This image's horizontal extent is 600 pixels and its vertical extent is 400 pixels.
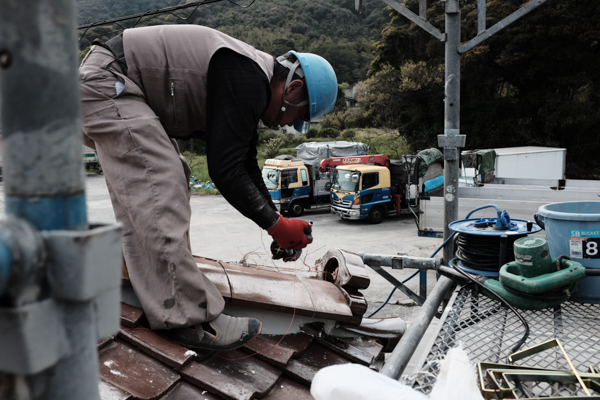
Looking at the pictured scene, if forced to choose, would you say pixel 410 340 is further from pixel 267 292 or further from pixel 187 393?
pixel 187 393

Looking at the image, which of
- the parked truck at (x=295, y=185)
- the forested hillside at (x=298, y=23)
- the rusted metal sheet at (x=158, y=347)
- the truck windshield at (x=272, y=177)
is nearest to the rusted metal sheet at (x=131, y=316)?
the rusted metal sheet at (x=158, y=347)

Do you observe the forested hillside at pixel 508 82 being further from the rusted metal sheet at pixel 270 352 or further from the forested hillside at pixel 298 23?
the forested hillside at pixel 298 23

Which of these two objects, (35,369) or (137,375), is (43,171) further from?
(137,375)

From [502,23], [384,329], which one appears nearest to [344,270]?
[384,329]

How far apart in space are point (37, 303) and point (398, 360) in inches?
65.2

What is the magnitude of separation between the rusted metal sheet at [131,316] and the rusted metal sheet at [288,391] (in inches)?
25.8

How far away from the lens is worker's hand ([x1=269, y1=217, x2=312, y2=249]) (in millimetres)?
2562

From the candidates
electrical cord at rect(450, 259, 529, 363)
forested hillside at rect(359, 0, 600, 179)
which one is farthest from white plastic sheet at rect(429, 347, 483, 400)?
forested hillside at rect(359, 0, 600, 179)

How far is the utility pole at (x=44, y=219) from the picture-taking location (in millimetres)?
666

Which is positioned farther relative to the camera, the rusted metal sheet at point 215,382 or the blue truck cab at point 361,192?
the blue truck cab at point 361,192

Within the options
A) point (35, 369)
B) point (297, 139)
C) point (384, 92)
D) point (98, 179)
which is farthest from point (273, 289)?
point (297, 139)

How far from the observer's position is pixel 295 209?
20.0 metres

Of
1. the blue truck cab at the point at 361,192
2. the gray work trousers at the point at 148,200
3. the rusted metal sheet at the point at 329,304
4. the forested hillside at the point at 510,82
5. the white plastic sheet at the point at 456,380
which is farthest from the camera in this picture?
the forested hillside at the point at 510,82

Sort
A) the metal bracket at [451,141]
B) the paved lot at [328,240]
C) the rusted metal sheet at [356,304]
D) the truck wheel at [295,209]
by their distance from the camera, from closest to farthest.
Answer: the rusted metal sheet at [356,304] → the metal bracket at [451,141] → the paved lot at [328,240] → the truck wheel at [295,209]
